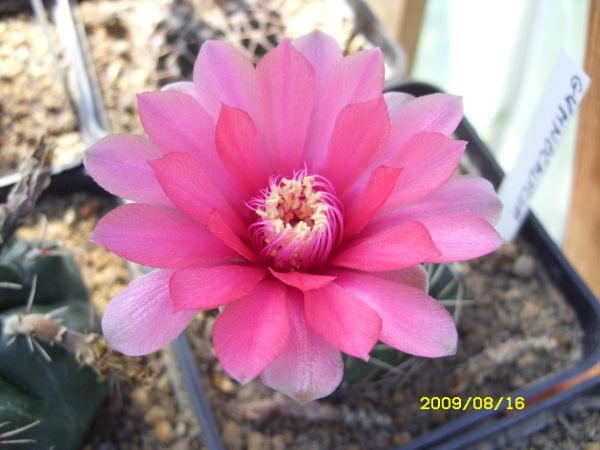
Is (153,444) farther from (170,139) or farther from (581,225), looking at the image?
(581,225)

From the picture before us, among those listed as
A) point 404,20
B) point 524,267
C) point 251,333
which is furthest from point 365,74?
point 404,20

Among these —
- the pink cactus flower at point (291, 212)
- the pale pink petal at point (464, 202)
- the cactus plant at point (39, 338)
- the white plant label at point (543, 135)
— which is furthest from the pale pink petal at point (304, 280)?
the white plant label at point (543, 135)

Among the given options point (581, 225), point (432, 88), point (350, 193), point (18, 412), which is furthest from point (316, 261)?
point (581, 225)

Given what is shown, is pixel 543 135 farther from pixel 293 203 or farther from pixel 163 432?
pixel 163 432

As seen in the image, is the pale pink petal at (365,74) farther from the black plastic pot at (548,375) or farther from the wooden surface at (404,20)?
the wooden surface at (404,20)
